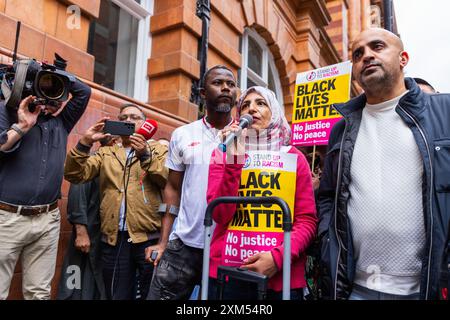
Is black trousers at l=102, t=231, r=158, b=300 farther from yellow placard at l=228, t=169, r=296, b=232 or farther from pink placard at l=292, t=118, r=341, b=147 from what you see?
pink placard at l=292, t=118, r=341, b=147

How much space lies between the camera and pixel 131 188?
10.8ft

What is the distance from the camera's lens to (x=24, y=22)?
362 centimetres

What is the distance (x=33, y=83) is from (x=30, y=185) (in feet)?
2.53

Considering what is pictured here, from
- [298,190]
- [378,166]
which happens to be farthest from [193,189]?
[378,166]

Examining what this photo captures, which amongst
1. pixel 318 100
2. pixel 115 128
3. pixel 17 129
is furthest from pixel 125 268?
pixel 318 100

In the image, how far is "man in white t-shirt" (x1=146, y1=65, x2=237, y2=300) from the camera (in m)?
2.36

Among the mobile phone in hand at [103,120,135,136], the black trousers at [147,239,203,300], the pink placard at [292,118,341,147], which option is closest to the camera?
the black trousers at [147,239,203,300]

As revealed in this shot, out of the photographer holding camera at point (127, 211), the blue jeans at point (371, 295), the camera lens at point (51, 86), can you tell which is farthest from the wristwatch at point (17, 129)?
the blue jeans at point (371, 295)

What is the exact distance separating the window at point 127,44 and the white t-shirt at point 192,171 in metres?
3.52

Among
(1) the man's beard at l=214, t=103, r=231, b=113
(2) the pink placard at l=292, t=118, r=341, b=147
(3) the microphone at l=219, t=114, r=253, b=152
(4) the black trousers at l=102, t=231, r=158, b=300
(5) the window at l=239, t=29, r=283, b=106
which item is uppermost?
(5) the window at l=239, t=29, r=283, b=106

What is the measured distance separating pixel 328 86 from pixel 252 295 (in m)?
3.71

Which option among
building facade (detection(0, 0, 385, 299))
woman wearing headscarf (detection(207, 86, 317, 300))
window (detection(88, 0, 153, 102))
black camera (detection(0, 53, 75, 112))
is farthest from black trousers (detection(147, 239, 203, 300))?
window (detection(88, 0, 153, 102))

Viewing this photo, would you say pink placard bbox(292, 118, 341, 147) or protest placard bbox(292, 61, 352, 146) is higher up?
protest placard bbox(292, 61, 352, 146)

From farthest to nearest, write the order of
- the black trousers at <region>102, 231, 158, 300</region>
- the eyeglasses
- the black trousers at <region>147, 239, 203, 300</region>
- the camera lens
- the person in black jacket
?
the eyeglasses
the black trousers at <region>102, 231, 158, 300</region>
the camera lens
the black trousers at <region>147, 239, 203, 300</region>
the person in black jacket
